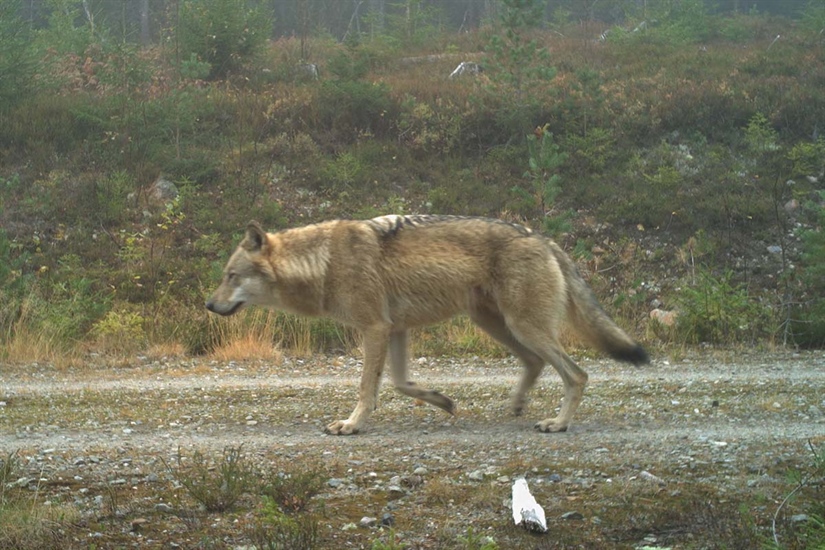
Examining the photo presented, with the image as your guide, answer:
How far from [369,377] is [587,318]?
1.87 meters

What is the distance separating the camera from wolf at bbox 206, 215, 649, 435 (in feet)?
24.2

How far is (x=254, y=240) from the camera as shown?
26.2ft

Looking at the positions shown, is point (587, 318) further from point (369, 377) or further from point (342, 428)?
point (342, 428)

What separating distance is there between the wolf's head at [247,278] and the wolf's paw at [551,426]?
2610 mm

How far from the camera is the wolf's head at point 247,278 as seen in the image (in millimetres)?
7973

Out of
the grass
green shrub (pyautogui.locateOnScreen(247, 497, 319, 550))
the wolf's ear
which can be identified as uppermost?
the wolf's ear

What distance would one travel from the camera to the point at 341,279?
7633 mm

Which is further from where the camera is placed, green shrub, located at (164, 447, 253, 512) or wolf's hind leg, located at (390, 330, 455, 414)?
wolf's hind leg, located at (390, 330, 455, 414)

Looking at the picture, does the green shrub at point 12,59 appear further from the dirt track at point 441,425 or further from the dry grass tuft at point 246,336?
the dirt track at point 441,425

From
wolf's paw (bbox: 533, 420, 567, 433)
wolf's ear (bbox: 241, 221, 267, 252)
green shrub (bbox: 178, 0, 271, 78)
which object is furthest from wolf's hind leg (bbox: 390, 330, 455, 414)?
green shrub (bbox: 178, 0, 271, 78)

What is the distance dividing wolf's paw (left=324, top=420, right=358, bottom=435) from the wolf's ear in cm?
175

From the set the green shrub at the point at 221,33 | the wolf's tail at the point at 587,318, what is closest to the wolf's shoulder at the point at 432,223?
the wolf's tail at the point at 587,318

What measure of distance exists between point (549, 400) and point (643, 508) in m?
3.25

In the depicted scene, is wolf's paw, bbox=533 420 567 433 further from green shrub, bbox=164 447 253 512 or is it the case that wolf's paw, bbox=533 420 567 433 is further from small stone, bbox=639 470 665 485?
green shrub, bbox=164 447 253 512
